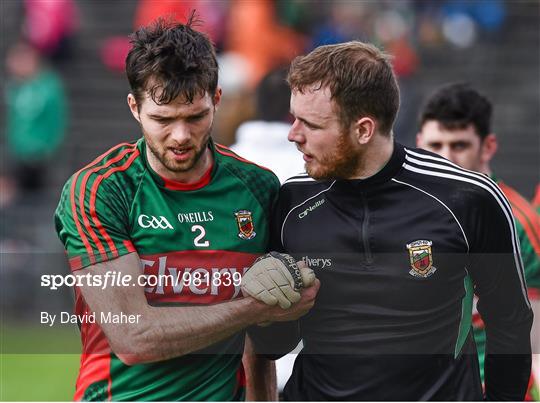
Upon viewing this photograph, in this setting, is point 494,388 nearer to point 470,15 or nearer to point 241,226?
point 241,226

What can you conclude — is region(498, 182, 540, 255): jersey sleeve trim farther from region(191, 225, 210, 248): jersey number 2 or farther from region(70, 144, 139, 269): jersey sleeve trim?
region(70, 144, 139, 269): jersey sleeve trim

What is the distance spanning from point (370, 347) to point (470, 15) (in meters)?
10.3

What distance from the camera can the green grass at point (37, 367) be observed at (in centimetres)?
877

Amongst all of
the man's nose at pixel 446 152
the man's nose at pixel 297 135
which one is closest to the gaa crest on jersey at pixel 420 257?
the man's nose at pixel 297 135

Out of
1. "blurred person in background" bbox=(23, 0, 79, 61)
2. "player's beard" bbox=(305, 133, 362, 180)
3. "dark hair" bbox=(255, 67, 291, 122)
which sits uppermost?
"blurred person in background" bbox=(23, 0, 79, 61)

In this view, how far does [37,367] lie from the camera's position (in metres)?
11.0

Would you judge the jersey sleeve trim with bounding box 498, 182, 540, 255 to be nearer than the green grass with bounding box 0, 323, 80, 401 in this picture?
Yes

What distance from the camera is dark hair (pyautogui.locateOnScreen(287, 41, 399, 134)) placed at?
4.10 meters

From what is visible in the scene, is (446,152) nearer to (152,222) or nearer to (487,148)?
(487,148)

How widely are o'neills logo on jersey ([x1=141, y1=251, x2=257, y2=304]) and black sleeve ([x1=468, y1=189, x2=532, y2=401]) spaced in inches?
36.3

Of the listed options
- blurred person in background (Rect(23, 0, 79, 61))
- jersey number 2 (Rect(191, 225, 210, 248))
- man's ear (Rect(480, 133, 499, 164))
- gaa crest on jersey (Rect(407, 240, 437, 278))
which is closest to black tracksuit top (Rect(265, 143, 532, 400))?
gaa crest on jersey (Rect(407, 240, 437, 278))

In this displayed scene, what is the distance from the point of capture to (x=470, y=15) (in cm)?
1355

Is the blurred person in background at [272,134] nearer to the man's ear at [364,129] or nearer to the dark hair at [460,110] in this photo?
the dark hair at [460,110]

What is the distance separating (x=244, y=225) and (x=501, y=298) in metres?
1.07
